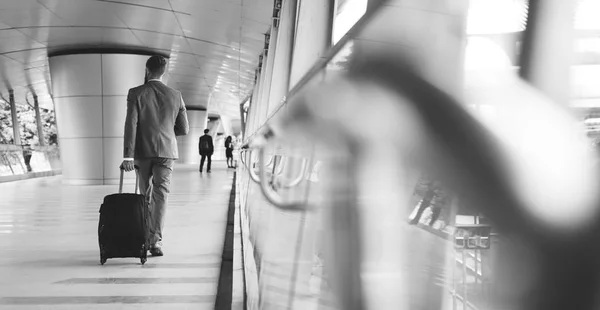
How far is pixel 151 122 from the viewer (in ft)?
15.6

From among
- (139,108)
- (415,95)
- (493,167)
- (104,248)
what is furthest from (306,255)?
(139,108)

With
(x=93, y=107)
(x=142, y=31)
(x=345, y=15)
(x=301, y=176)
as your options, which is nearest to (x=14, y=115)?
(x=93, y=107)

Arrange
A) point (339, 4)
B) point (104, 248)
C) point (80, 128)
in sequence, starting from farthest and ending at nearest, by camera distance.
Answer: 1. point (80, 128)
2. point (104, 248)
3. point (339, 4)

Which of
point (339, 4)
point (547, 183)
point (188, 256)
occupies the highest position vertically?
point (339, 4)

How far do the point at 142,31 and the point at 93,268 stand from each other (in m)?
9.62

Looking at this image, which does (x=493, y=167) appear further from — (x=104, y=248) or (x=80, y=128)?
(x=80, y=128)

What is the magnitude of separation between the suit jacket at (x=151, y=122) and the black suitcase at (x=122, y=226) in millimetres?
486

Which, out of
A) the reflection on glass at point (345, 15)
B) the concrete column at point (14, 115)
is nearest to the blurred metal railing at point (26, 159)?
the concrete column at point (14, 115)

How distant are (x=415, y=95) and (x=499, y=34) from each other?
15 centimetres

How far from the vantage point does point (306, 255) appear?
117 cm

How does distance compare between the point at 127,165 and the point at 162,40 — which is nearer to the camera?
the point at 127,165

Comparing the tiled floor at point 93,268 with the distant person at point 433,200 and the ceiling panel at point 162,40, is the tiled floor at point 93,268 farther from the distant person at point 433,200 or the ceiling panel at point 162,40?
the ceiling panel at point 162,40

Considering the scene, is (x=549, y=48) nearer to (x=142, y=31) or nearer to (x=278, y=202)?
(x=278, y=202)

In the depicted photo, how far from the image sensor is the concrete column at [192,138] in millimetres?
39375
